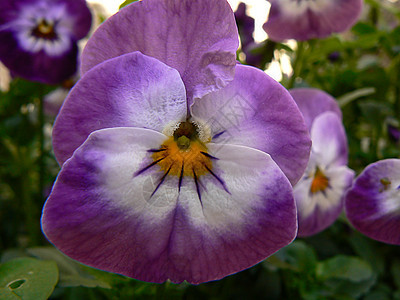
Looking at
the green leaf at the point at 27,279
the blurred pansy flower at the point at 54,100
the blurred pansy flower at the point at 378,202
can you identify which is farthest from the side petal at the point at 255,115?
the blurred pansy flower at the point at 54,100

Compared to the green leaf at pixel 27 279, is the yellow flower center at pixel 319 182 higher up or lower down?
lower down

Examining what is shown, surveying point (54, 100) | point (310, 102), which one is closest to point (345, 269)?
point (310, 102)

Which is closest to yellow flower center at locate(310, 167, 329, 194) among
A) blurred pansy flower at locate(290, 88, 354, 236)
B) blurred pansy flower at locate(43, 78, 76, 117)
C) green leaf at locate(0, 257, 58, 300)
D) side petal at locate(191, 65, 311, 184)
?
blurred pansy flower at locate(290, 88, 354, 236)

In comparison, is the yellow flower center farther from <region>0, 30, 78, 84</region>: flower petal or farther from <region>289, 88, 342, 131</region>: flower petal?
<region>0, 30, 78, 84</region>: flower petal

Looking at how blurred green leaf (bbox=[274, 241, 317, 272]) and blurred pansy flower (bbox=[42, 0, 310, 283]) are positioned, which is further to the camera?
blurred green leaf (bbox=[274, 241, 317, 272])

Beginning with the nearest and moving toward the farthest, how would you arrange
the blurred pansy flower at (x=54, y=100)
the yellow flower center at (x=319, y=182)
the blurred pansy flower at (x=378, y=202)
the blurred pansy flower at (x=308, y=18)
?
1. the blurred pansy flower at (x=378, y=202)
2. the yellow flower center at (x=319, y=182)
3. the blurred pansy flower at (x=308, y=18)
4. the blurred pansy flower at (x=54, y=100)

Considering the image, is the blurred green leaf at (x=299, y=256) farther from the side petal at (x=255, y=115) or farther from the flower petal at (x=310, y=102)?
the side petal at (x=255, y=115)

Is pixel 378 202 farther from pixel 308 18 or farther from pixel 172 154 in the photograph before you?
pixel 308 18
